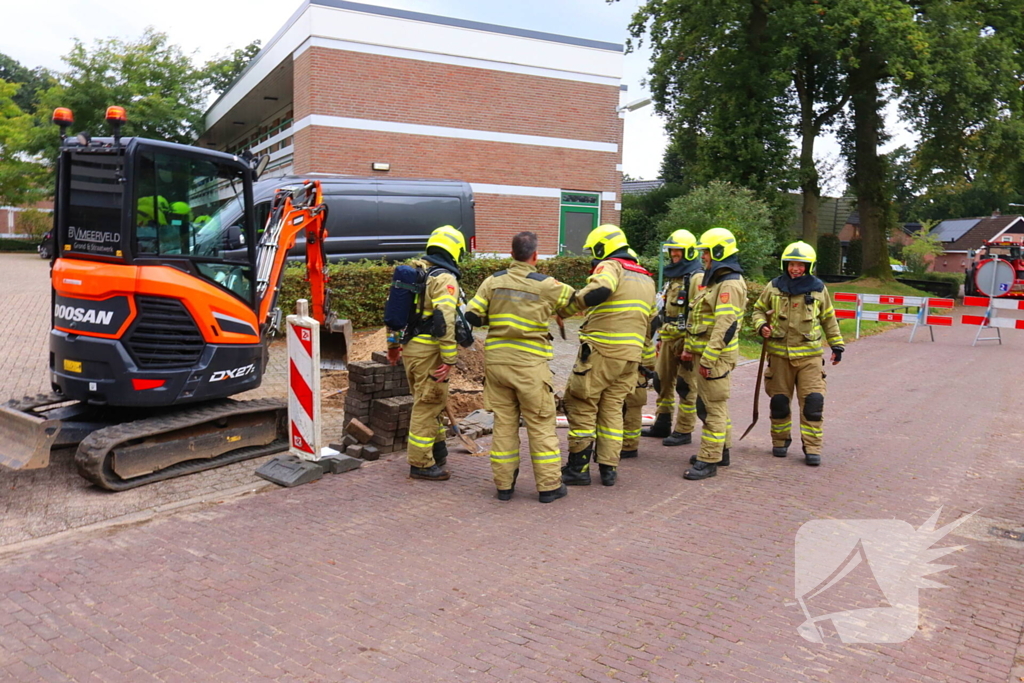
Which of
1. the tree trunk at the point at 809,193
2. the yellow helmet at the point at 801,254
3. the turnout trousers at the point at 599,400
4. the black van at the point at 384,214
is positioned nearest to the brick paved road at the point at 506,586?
the turnout trousers at the point at 599,400

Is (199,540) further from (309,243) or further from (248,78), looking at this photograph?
(248,78)

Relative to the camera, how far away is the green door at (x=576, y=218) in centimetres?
2530

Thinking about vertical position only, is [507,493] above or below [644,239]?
below

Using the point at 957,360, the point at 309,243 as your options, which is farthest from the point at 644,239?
the point at 309,243

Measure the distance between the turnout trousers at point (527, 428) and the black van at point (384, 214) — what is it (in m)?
9.40

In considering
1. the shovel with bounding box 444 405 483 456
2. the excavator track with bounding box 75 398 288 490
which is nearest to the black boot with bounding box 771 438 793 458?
the shovel with bounding box 444 405 483 456

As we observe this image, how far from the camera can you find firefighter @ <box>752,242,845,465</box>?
7324 millimetres

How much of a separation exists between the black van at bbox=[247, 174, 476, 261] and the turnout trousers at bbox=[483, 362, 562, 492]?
370 inches

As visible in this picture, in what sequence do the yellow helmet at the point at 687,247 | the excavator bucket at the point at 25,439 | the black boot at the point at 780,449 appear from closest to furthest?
the excavator bucket at the point at 25,439 < the black boot at the point at 780,449 < the yellow helmet at the point at 687,247

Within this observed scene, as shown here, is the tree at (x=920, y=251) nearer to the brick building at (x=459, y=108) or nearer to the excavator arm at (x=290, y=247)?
the brick building at (x=459, y=108)

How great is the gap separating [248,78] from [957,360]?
72.7 feet

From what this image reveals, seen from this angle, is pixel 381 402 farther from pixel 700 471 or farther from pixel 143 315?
→ pixel 700 471

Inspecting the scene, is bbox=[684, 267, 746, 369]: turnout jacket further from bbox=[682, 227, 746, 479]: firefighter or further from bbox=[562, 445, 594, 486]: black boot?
bbox=[562, 445, 594, 486]: black boot

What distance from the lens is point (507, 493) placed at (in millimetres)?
6180
